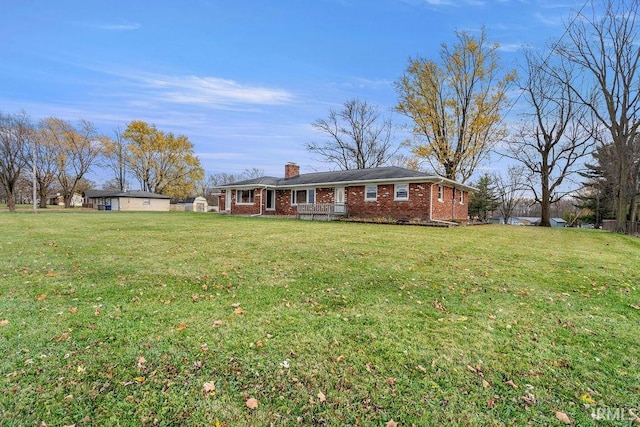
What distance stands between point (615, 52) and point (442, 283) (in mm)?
20909

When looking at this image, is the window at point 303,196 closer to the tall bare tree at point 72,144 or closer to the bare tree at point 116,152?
the bare tree at point 116,152

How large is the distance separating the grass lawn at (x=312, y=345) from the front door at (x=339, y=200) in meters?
14.6

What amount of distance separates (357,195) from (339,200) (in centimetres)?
146

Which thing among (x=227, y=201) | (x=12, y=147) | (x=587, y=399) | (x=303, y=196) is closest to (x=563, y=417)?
(x=587, y=399)

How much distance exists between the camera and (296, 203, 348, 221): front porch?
20172 mm

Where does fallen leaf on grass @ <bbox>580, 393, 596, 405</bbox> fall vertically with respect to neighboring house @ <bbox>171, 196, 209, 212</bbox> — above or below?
below

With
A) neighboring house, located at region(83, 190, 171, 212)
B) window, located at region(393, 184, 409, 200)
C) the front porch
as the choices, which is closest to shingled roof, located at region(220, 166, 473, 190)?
window, located at region(393, 184, 409, 200)

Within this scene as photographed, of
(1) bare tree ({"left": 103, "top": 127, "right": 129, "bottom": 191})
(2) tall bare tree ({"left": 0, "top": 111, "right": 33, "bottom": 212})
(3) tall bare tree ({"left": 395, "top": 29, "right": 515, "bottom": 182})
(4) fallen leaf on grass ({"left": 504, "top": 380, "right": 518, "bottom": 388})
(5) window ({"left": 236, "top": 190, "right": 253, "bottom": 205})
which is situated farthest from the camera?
(1) bare tree ({"left": 103, "top": 127, "right": 129, "bottom": 191})

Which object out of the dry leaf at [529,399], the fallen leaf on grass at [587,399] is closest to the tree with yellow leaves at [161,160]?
the dry leaf at [529,399]

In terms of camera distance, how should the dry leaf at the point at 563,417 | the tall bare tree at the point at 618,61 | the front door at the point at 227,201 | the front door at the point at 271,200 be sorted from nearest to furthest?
1. the dry leaf at the point at 563,417
2. the tall bare tree at the point at 618,61
3. the front door at the point at 271,200
4. the front door at the point at 227,201

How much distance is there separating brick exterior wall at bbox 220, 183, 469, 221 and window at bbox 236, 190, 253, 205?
2.52ft

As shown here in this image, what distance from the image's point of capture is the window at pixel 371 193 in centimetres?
1942

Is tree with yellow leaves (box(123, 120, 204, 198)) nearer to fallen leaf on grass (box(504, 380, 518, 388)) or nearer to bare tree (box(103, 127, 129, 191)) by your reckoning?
bare tree (box(103, 127, 129, 191))

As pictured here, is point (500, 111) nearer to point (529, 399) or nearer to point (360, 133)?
point (360, 133)
